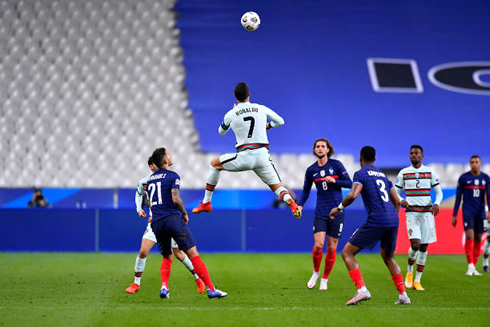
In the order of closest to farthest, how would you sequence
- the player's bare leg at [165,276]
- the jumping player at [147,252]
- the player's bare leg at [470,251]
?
the player's bare leg at [165,276], the jumping player at [147,252], the player's bare leg at [470,251]

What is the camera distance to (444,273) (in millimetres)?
10742

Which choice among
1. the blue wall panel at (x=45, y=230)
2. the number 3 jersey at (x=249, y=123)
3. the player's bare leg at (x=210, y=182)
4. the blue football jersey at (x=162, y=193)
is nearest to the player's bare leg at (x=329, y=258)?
the player's bare leg at (x=210, y=182)

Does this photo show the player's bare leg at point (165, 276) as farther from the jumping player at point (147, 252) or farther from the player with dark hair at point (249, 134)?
the player with dark hair at point (249, 134)

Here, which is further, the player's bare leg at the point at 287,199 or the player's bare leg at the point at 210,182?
the player's bare leg at the point at 210,182

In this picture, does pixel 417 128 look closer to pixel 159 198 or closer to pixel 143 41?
pixel 143 41

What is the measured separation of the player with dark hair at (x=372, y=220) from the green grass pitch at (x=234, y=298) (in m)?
0.36

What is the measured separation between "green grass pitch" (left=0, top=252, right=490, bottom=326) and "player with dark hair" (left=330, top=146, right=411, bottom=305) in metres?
0.36

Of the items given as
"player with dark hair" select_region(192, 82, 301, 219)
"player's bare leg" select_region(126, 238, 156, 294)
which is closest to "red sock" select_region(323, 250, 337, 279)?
"player with dark hair" select_region(192, 82, 301, 219)

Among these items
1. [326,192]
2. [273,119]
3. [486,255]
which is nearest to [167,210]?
[273,119]

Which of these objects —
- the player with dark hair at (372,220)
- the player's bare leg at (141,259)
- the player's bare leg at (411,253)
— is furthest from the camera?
the player's bare leg at (411,253)

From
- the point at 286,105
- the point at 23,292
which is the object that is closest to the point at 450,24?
the point at 286,105

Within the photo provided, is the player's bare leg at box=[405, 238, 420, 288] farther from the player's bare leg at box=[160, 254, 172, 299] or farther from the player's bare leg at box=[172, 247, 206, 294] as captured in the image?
the player's bare leg at box=[160, 254, 172, 299]

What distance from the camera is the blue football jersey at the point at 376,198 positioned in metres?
6.98

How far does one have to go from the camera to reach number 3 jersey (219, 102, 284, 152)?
731cm
